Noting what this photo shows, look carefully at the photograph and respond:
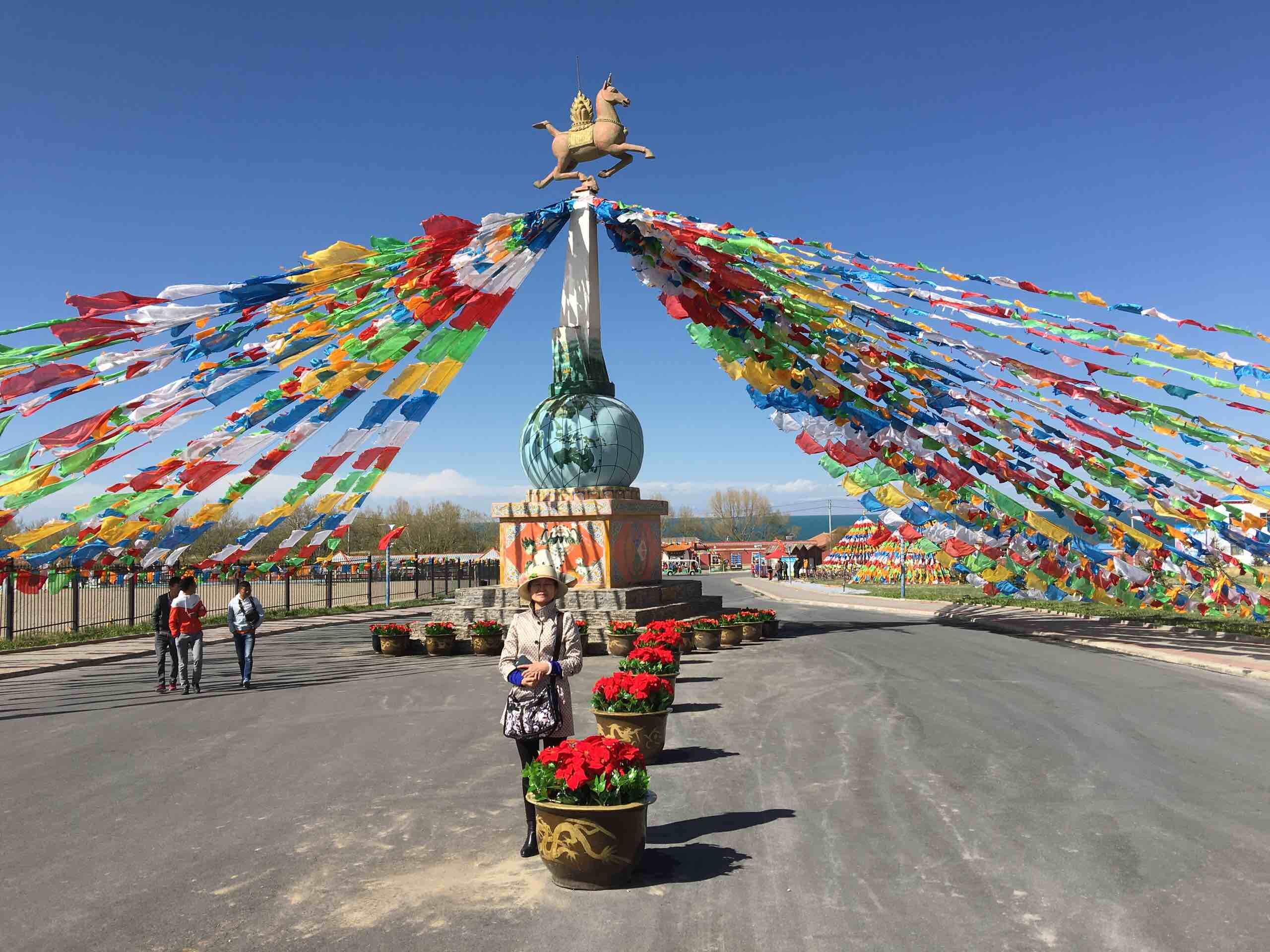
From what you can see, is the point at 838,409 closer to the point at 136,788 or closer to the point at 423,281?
the point at 423,281

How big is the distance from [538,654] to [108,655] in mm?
16182

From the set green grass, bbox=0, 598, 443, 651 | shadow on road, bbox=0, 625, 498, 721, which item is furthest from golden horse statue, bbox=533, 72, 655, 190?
green grass, bbox=0, 598, 443, 651

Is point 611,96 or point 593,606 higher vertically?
point 611,96

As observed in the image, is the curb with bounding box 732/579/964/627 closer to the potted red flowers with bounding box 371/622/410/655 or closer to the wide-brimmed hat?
the potted red flowers with bounding box 371/622/410/655

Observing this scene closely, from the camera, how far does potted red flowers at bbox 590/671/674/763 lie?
324 inches

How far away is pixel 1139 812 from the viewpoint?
6.54 meters

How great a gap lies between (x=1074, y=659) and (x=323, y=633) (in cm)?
1867

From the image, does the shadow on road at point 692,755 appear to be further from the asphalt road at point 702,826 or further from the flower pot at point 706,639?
the flower pot at point 706,639

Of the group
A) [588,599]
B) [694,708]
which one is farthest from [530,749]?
[588,599]

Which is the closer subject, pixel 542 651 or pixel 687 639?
pixel 542 651

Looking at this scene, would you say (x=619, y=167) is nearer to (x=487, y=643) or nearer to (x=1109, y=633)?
(x=487, y=643)

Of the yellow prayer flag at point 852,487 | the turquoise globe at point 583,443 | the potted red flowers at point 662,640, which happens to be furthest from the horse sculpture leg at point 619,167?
the potted red flowers at point 662,640

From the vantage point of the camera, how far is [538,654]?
599 centimetres

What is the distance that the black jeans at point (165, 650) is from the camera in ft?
43.9
